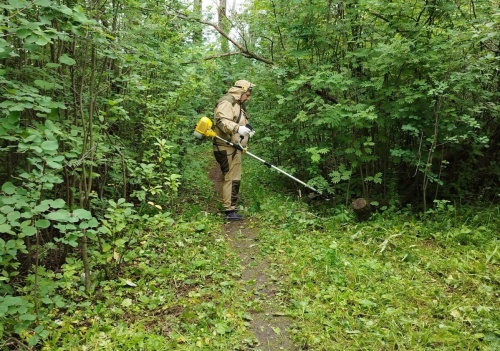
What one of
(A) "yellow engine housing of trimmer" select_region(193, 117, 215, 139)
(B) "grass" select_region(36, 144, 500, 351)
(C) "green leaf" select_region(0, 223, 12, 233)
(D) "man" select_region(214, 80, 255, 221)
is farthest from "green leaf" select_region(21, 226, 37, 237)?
(D) "man" select_region(214, 80, 255, 221)

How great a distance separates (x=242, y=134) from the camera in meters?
6.82

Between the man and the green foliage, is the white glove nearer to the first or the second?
the man

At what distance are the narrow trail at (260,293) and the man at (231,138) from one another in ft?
2.86

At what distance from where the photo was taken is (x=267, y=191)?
831 centimetres

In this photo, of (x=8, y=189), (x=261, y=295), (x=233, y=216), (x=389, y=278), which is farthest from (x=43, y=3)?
(x=233, y=216)

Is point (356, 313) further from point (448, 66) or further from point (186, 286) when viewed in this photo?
point (448, 66)

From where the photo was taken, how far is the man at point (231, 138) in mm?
6908

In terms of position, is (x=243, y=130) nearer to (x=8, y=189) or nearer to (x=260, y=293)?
(x=260, y=293)

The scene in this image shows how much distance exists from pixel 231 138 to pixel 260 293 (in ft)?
11.9

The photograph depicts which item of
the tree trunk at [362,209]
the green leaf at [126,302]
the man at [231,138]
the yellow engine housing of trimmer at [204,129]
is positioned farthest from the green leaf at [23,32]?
the tree trunk at [362,209]

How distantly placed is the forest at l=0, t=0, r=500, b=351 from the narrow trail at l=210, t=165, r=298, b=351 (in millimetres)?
23

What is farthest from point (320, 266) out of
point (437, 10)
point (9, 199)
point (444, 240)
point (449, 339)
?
point (437, 10)

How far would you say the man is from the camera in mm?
6908

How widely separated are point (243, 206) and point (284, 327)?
13.9 feet
